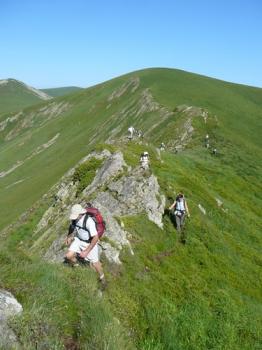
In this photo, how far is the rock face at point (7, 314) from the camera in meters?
9.90

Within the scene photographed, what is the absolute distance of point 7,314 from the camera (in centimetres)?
1080

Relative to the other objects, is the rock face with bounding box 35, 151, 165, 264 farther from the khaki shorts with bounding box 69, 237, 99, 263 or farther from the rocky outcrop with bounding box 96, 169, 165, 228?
the khaki shorts with bounding box 69, 237, 99, 263

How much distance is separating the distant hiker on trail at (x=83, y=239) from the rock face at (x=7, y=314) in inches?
176

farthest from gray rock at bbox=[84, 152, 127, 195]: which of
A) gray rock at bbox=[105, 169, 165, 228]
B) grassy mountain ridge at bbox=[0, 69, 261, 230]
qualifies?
grassy mountain ridge at bbox=[0, 69, 261, 230]

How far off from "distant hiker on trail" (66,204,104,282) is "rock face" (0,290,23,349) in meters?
4.46

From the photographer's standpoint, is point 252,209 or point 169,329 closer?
point 169,329

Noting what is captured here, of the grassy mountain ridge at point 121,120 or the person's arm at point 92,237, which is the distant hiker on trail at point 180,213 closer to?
the person's arm at point 92,237

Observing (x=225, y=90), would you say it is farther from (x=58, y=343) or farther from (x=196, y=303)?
(x=58, y=343)

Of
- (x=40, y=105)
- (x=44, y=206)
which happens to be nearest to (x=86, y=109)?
(x=40, y=105)

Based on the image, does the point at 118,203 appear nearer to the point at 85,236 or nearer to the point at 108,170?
the point at 108,170

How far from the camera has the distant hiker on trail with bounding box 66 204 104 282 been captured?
15.7 metres

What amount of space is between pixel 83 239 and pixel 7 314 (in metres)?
5.51

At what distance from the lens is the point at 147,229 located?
24891 millimetres

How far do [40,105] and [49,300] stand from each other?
595ft
